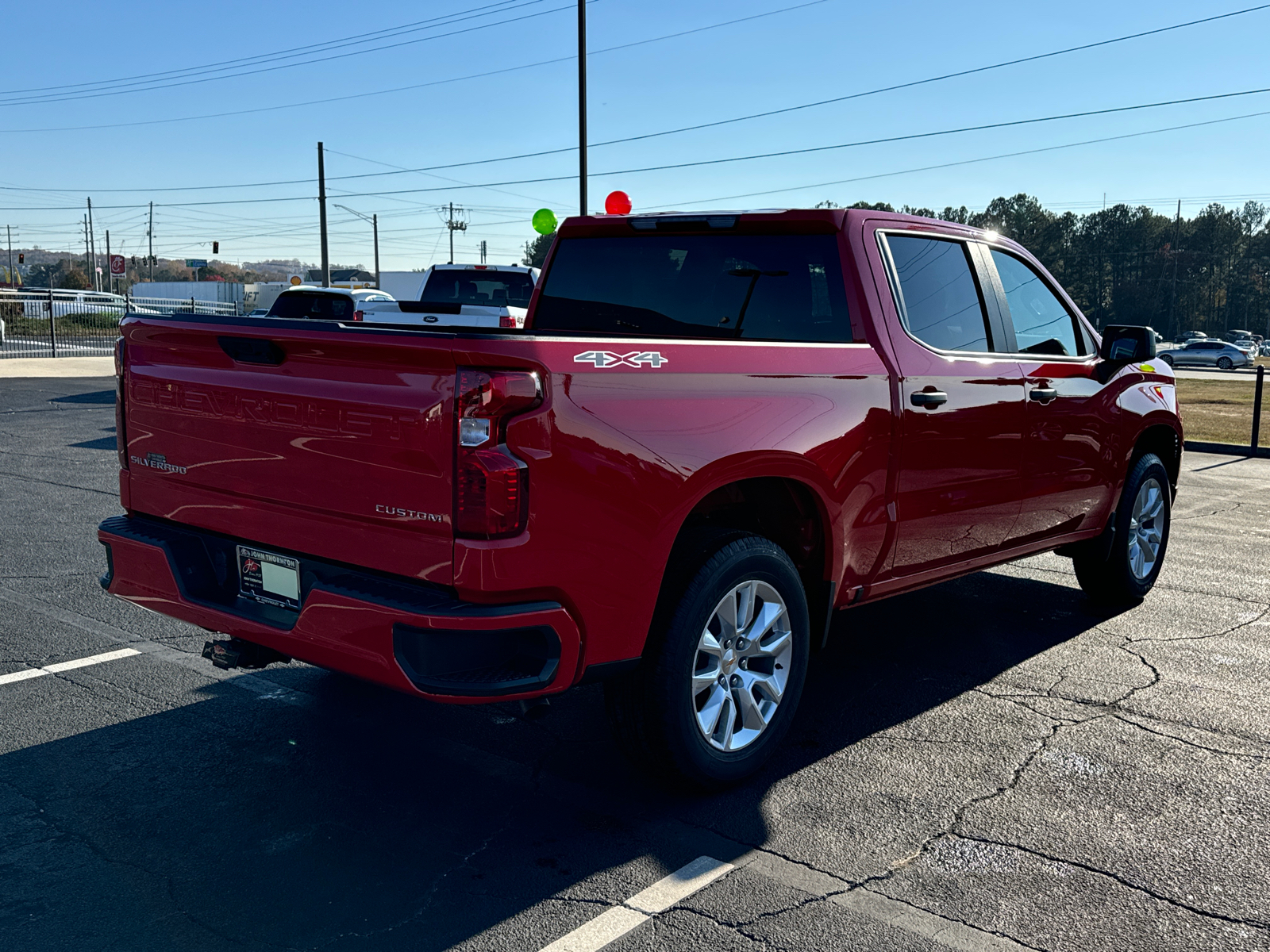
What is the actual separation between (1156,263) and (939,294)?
493 feet

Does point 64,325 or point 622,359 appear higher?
point 64,325

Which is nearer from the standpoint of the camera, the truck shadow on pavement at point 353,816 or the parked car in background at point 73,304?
the truck shadow on pavement at point 353,816

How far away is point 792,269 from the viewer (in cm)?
463

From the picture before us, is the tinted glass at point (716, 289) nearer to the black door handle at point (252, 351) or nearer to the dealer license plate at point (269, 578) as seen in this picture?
the black door handle at point (252, 351)

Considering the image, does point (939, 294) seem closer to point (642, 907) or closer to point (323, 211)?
point (642, 907)

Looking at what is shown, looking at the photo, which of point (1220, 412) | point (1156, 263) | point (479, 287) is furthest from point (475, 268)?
point (1156, 263)

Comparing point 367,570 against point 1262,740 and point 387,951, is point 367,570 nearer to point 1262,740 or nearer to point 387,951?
point 387,951

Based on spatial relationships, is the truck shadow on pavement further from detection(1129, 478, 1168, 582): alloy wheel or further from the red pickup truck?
detection(1129, 478, 1168, 582): alloy wheel

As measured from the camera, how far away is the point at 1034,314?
5.59 m

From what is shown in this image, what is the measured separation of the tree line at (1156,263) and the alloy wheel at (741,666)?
137 metres

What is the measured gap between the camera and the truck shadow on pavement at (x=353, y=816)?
9.80 feet

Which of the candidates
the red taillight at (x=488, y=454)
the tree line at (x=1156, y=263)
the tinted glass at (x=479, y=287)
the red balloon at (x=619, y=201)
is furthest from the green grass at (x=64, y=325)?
the tree line at (x=1156, y=263)

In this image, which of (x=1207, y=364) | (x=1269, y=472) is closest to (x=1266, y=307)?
(x=1207, y=364)

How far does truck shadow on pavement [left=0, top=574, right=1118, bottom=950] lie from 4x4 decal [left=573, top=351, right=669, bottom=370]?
4.91 feet
